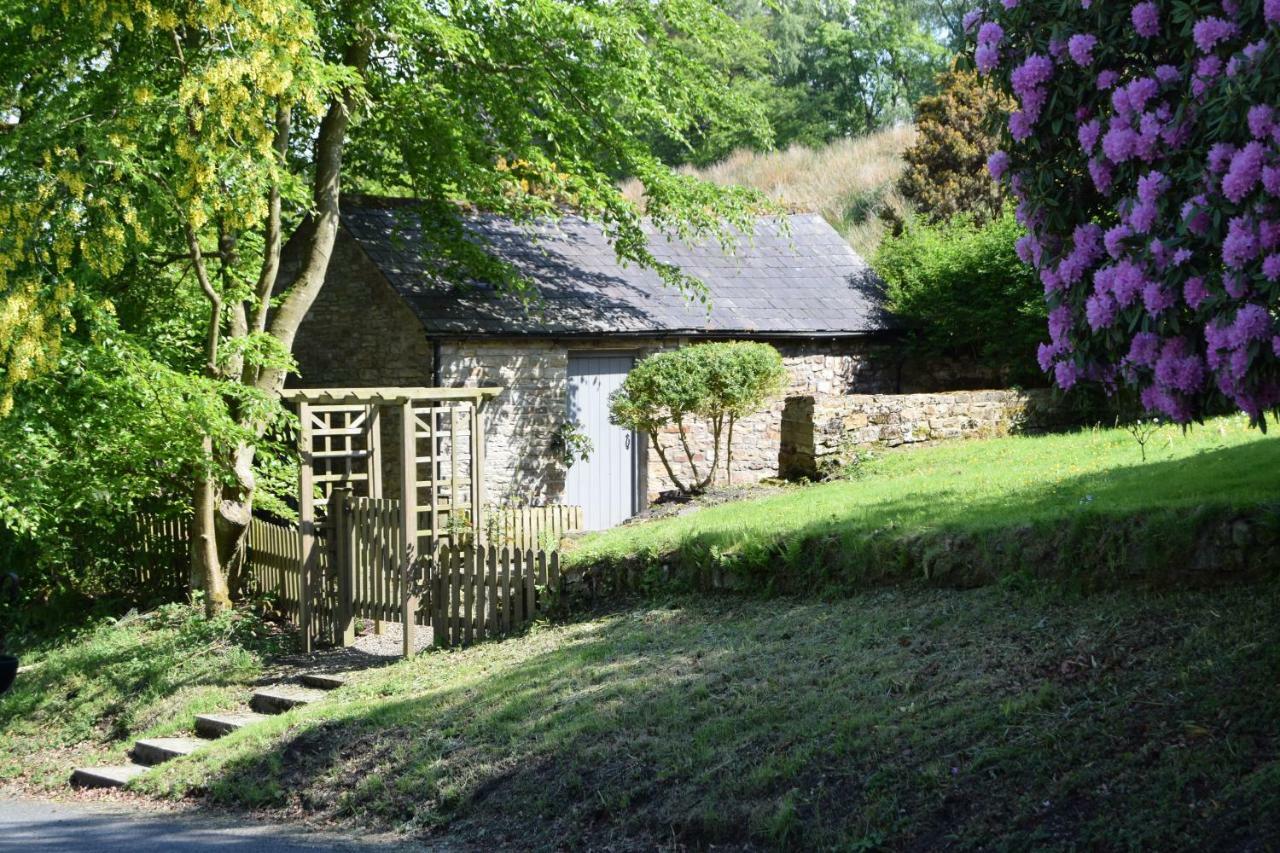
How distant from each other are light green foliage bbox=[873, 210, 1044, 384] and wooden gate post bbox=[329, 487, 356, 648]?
1053 cm

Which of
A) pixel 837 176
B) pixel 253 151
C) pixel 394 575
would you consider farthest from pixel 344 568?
pixel 837 176

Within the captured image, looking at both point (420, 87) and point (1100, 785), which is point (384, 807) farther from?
point (420, 87)

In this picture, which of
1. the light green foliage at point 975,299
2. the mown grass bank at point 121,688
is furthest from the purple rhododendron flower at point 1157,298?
the light green foliage at point 975,299

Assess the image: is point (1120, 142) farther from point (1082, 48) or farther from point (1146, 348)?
point (1146, 348)

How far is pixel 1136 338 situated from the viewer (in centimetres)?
569

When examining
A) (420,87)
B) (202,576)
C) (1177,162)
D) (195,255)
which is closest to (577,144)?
(420,87)

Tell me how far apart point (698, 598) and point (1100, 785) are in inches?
203

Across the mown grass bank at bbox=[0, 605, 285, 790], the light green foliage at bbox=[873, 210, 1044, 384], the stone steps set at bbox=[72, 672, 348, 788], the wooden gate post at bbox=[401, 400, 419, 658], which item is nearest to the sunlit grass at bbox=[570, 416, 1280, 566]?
the wooden gate post at bbox=[401, 400, 419, 658]

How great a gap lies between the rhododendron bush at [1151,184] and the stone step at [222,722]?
25.1 ft

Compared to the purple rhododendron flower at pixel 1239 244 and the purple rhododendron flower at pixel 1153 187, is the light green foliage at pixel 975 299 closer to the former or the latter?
the purple rhododendron flower at pixel 1153 187

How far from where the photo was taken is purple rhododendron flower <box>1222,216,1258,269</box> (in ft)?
16.5

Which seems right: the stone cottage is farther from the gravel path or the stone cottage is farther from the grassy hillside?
the grassy hillside

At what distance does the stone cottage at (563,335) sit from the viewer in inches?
698

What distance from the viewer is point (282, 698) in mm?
11250
